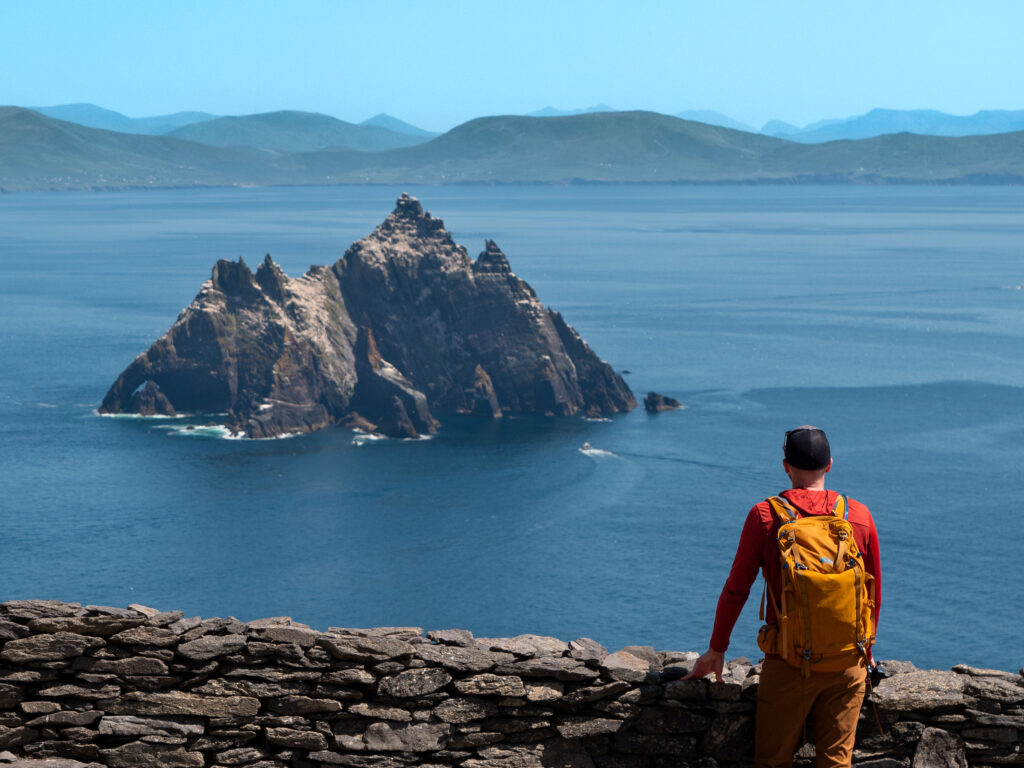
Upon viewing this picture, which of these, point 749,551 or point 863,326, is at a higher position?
point 749,551

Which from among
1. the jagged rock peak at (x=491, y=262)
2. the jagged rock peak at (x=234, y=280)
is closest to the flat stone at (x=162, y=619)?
the jagged rock peak at (x=234, y=280)

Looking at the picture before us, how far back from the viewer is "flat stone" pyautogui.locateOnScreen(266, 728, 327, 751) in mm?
8781

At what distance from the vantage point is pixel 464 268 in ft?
458

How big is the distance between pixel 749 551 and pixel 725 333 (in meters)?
146

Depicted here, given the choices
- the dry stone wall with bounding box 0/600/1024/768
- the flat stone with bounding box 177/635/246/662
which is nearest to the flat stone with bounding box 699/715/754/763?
the dry stone wall with bounding box 0/600/1024/768

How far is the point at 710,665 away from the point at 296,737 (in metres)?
3.00

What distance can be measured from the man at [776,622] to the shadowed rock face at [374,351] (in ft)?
341

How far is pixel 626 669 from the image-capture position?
854cm

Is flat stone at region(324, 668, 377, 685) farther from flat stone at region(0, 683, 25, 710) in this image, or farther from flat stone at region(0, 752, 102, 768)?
flat stone at region(0, 683, 25, 710)

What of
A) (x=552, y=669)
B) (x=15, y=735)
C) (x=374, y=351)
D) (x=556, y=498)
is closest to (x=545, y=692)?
(x=552, y=669)

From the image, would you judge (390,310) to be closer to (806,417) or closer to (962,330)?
(806,417)

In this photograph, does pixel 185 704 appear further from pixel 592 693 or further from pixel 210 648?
pixel 592 693

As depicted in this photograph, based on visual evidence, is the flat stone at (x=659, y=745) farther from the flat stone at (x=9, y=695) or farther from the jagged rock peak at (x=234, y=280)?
the jagged rock peak at (x=234, y=280)

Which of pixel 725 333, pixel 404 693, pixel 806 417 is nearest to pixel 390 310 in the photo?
pixel 725 333
